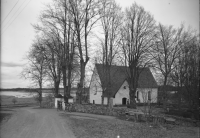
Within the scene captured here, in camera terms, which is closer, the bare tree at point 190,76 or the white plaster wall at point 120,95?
the bare tree at point 190,76

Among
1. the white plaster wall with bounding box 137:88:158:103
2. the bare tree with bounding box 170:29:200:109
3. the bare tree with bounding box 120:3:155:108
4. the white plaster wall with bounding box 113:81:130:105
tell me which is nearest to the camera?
the white plaster wall with bounding box 137:88:158:103

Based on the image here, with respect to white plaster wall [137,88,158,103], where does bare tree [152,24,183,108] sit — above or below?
above

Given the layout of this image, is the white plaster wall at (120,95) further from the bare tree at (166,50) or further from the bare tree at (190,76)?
the bare tree at (190,76)

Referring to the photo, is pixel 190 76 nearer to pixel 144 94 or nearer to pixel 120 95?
pixel 144 94

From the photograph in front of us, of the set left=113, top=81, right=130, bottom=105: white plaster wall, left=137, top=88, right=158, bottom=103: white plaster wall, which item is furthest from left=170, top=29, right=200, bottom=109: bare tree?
left=113, top=81, right=130, bottom=105: white plaster wall

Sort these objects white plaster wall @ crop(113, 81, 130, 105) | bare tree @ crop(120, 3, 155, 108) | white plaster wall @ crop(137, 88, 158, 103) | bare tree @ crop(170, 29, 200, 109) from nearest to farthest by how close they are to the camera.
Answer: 1. white plaster wall @ crop(137, 88, 158, 103)
2. bare tree @ crop(170, 29, 200, 109)
3. bare tree @ crop(120, 3, 155, 108)
4. white plaster wall @ crop(113, 81, 130, 105)

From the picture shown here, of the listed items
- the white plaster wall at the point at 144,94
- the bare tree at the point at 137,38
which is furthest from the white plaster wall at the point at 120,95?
the bare tree at the point at 137,38

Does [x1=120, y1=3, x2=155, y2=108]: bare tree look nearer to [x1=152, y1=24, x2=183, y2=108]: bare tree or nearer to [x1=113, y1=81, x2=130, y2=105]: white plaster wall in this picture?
[x1=152, y1=24, x2=183, y2=108]: bare tree

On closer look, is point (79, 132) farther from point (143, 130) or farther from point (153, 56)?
point (153, 56)

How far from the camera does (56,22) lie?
18.9 meters

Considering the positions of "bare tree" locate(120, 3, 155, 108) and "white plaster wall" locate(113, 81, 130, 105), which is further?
"white plaster wall" locate(113, 81, 130, 105)

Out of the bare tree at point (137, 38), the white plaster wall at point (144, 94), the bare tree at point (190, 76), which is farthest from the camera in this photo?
the bare tree at point (137, 38)

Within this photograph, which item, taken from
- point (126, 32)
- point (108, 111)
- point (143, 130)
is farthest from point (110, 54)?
point (143, 130)

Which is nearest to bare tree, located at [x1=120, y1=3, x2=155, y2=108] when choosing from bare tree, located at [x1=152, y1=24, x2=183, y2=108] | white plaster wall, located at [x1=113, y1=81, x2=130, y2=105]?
bare tree, located at [x1=152, y1=24, x2=183, y2=108]
